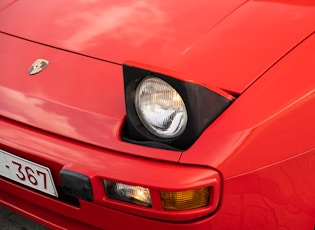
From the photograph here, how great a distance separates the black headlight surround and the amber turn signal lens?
0.44 feet

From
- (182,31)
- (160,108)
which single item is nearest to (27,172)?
(160,108)

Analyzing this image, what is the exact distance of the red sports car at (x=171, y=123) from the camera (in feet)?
5.25

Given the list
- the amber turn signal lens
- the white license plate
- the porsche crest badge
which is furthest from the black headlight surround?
the porsche crest badge

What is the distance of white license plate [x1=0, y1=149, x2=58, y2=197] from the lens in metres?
1.81

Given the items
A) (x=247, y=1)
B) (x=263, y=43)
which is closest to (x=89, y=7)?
(x=247, y=1)

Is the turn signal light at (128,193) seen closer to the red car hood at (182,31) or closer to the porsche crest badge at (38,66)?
the red car hood at (182,31)

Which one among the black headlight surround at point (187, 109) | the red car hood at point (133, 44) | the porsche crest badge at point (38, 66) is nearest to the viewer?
the black headlight surround at point (187, 109)

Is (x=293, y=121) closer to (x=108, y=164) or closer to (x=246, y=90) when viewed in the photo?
(x=246, y=90)

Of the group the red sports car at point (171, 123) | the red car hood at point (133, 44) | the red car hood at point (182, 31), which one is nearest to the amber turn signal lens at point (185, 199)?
the red sports car at point (171, 123)

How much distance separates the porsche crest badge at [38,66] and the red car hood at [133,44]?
30 millimetres

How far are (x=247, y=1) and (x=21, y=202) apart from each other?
1.09 m

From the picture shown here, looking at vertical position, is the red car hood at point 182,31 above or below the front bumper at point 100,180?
above

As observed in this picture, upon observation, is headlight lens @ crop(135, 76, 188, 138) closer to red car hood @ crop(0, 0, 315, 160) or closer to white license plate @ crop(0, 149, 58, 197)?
red car hood @ crop(0, 0, 315, 160)

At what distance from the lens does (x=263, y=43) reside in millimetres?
1822
